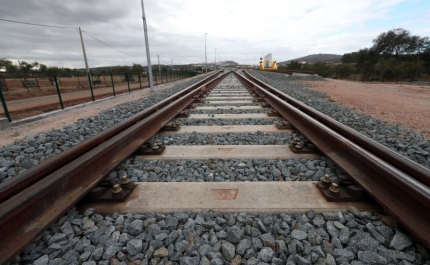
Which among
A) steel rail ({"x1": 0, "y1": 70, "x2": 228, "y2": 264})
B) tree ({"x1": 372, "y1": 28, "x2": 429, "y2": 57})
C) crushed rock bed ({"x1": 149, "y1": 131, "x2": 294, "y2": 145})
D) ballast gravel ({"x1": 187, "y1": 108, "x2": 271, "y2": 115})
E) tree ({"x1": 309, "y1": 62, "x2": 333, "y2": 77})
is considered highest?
tree ({"x1": 372, "y1": 28, "x2": 429, "y2": 57})

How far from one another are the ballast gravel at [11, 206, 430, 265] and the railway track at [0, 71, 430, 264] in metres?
0.02

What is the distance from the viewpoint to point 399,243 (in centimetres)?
130

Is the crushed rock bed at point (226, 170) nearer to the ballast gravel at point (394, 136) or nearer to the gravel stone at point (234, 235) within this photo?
the gravel stone at point (234, 235)

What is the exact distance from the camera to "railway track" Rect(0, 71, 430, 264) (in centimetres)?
135

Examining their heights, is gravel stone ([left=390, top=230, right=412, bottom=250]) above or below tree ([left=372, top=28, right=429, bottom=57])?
below

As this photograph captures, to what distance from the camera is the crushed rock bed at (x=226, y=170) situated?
211 cm

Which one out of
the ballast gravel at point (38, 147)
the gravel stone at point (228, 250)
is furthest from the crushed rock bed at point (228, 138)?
the gravel stone at point (228, 250)

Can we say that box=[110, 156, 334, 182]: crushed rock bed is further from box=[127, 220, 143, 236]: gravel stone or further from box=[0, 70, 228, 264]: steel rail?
box=[127, 220, 143, 236]: gravel stone

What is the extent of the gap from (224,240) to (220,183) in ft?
1.93

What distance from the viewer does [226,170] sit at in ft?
7.29

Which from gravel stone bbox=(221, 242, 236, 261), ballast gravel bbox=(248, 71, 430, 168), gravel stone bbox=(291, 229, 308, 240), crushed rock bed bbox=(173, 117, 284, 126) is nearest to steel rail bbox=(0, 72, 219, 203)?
gravel stone bbox=(221, 242, 236, 261)

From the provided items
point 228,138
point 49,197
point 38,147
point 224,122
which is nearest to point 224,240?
point 49,197

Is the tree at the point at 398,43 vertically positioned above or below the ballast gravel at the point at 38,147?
above

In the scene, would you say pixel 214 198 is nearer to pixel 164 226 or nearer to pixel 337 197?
pixel 164 226
